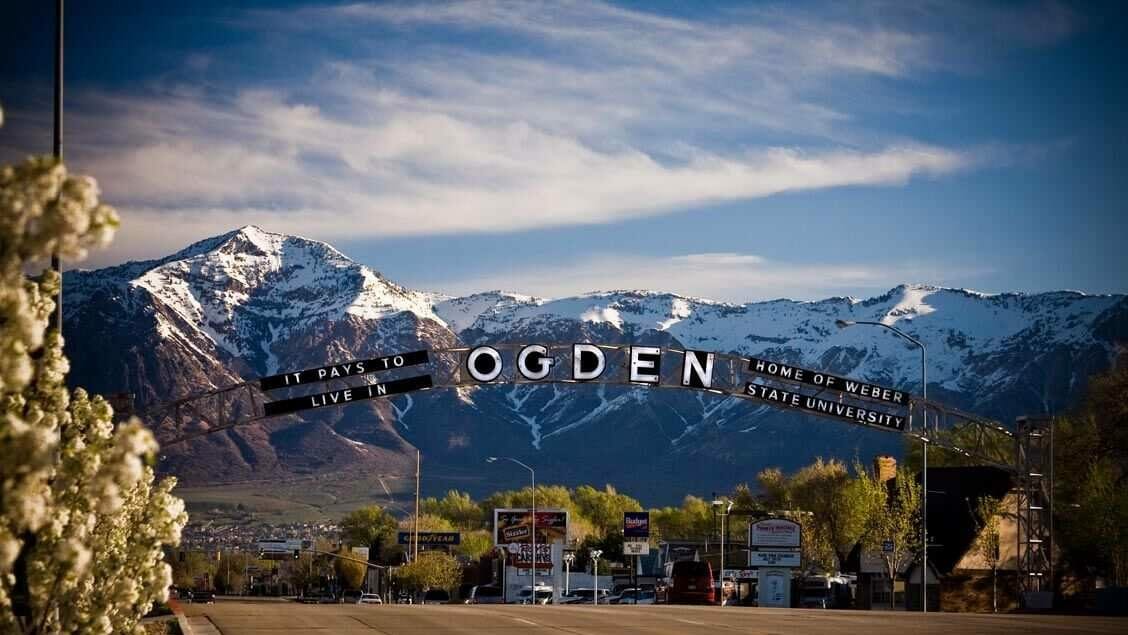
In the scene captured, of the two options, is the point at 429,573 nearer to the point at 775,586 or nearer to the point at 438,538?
the point at 438,538

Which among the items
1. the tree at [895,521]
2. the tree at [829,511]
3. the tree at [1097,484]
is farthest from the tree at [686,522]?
the tree at [1097,484]

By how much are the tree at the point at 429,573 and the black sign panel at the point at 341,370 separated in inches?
3018

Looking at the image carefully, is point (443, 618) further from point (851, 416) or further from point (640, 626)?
point (851, 416)

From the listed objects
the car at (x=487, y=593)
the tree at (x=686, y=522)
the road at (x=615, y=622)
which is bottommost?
the car at (x=487, y=593)

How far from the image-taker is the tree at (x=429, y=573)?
13500 cm

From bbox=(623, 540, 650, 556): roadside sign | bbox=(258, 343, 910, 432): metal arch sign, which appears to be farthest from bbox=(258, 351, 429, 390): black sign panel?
bbox=(623, 540, 650, 556): roadside sign

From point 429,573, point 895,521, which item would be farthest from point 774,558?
point 429,573

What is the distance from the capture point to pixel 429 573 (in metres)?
136

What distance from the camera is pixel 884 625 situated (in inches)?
1574

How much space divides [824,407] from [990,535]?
22.7m

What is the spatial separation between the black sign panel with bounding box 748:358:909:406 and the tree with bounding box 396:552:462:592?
7703 cm

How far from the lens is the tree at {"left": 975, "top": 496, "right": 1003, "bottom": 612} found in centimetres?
8025

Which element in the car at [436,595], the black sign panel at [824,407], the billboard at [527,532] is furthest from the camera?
the car at [436,595]

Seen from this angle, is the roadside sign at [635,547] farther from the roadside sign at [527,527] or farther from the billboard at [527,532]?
the roadside sign at [527,527]
